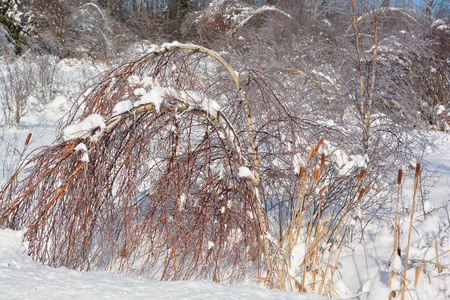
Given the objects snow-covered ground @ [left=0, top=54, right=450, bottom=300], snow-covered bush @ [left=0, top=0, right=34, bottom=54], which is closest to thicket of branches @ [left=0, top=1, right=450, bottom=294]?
snow-covered ground @ [left=0, top=54, right=450, bottom=300]

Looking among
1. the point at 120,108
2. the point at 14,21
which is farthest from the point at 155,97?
the point at 14,21

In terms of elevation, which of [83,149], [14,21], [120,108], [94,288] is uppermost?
[14,21]

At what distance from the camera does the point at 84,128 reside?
4.78 feet

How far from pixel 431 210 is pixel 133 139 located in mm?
2460

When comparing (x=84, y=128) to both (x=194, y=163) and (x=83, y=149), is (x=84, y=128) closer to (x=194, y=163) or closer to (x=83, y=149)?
(x=83, y=149)

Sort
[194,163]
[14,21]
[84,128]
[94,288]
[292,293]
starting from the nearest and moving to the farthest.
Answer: [94,288], [292,293], [84,128], [194,163], [14,21]

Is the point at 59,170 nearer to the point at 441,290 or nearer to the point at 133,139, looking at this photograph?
the point at 133,139

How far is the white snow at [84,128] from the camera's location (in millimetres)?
1462

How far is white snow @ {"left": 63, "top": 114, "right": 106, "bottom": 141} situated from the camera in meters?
1.46

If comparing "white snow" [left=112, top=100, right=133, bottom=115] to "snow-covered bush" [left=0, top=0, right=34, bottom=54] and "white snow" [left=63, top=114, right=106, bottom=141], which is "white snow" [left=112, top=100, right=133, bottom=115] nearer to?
"white snow" [left=63, top=114, right=106, bottom=141]

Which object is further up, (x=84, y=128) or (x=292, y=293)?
(x=84, y=128)

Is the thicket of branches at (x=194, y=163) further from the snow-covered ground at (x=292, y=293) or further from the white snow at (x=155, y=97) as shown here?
the snow-covered ground at (x=292, y=293)

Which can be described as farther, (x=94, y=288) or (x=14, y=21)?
(x=14, y=21)

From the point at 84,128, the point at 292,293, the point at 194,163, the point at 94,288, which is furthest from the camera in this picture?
the point at 194,163
